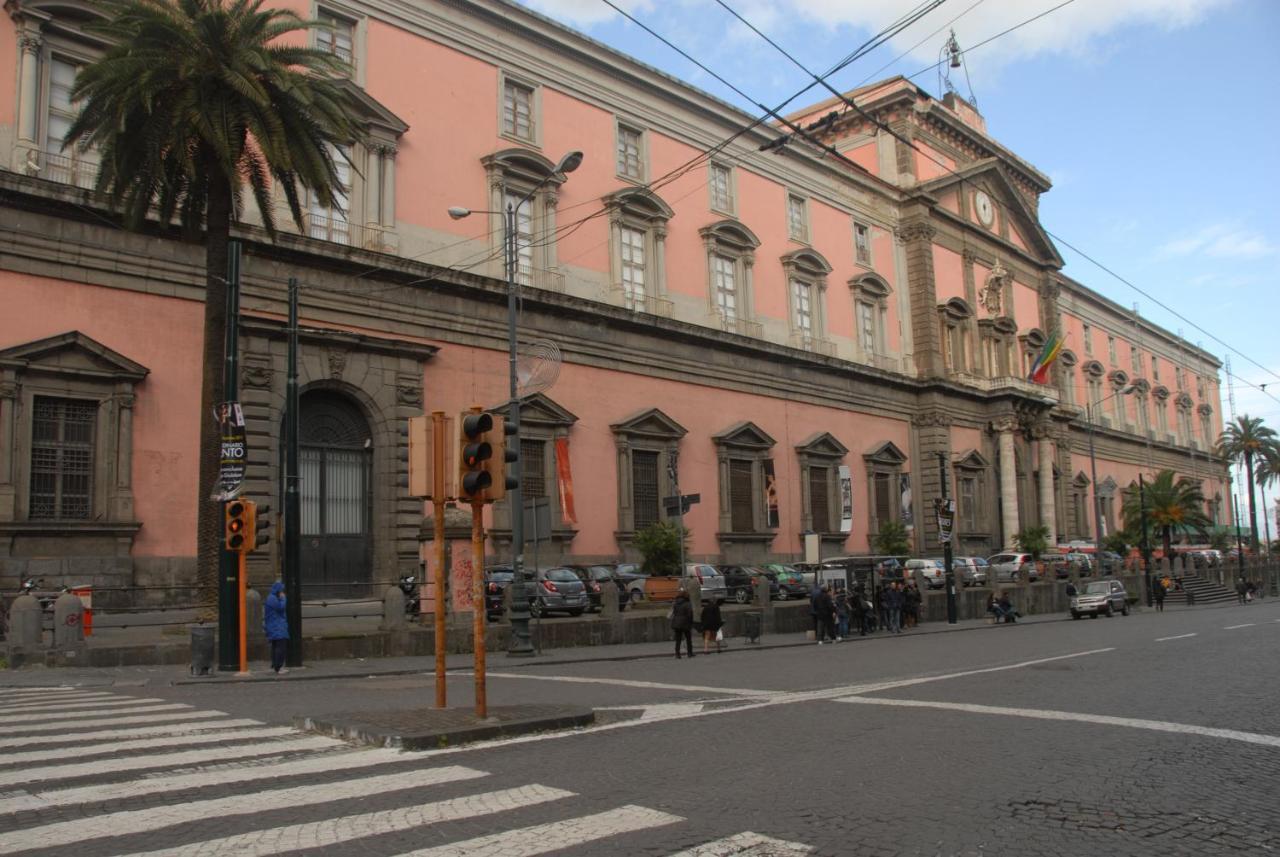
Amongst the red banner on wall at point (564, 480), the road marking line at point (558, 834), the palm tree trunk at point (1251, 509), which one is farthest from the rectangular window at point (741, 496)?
the palm tree trunk at point (1251, 509)

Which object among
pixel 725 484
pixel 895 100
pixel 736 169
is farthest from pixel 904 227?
pixel 725 484

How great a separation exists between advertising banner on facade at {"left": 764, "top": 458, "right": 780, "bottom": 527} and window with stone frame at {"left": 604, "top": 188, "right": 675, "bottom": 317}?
316 inches

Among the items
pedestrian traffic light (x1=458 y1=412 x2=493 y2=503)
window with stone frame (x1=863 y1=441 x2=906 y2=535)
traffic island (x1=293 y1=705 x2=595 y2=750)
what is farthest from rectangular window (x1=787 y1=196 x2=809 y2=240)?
pedestrian traffic light (x1=458 y1=412 x2=493 y2=503)

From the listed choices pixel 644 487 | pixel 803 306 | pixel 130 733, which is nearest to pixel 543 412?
pixel 644 487

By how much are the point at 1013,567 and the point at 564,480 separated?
80.3 ft

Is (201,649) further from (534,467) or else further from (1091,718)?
(534,467)

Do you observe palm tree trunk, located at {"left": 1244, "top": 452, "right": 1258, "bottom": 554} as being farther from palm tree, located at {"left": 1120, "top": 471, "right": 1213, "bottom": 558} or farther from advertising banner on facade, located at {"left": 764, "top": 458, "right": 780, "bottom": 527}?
advertising banner on facade, located at {"left": 764, "top": 458, "right": 780, "bottom": 527}

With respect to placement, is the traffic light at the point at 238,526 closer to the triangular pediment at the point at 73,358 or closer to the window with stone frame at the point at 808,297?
the triangular pediment at the point at 73,358

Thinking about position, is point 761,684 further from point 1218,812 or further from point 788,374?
point 788,374

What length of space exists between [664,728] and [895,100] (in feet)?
160

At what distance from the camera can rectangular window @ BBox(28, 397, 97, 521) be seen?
78.9 feet

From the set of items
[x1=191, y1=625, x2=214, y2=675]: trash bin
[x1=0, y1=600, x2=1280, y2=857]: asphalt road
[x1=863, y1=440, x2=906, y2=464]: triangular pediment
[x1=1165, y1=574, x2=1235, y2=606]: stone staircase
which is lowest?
[x1=1165, y1=574, x2=1235, y2=606]: stone staircase

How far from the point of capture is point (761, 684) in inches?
606

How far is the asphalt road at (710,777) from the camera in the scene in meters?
6.11
